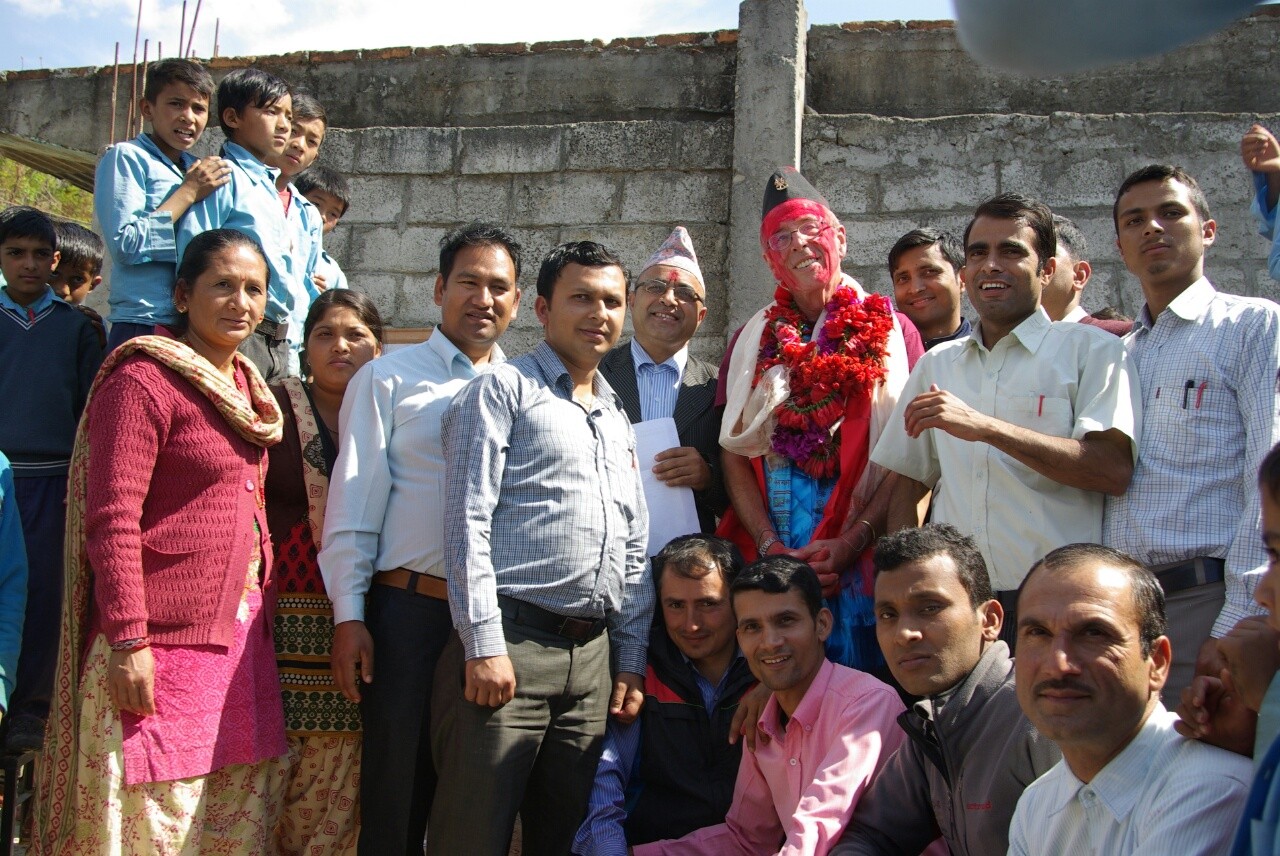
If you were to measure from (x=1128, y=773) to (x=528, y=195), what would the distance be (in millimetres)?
4552

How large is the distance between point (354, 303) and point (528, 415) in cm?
90

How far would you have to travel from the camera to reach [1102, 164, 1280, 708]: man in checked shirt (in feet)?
9.19

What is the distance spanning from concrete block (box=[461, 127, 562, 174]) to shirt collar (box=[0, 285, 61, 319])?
250 cm

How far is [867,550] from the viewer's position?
136 inches

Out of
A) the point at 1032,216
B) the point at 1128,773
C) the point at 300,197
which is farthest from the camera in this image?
the point at 300,197

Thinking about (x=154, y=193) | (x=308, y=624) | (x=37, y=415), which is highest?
(x=154, y=193)

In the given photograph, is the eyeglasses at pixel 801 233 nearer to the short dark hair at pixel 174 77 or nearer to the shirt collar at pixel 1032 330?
the shirt collar at pixel 1032 330

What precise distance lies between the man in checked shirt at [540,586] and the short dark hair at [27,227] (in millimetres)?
1984

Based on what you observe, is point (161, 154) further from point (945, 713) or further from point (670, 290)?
point (945, 713)

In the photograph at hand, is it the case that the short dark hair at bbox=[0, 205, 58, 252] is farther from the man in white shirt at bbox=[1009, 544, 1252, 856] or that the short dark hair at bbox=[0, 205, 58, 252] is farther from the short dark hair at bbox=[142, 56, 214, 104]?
the man in white shirt at bbox=[1009, 544, 1252, 856]

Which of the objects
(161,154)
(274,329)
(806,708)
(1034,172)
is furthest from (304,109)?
(1034,172)

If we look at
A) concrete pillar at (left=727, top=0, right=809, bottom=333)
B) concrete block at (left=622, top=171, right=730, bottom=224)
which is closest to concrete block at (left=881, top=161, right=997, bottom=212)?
concrete pillar at (left=727, top=0, right=809, bottom=333)

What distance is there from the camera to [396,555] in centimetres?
318

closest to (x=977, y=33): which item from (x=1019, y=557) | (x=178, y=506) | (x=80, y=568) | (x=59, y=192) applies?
(x=1019, y=557)
